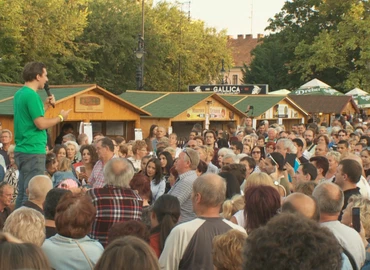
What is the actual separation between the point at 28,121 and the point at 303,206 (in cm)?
355

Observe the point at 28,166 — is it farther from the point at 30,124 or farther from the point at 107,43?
the point at 107,43

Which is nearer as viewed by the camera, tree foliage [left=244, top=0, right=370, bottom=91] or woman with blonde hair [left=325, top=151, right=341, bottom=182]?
woman with blonde hair [left=325, top=151, right=341, bottom=182]

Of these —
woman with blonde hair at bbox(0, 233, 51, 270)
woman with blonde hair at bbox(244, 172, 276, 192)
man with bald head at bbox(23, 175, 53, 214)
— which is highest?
woman with blonde hair at bbox(0, 233, 51, 270)

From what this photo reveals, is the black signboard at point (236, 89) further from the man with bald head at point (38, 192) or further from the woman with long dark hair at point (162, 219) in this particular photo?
the woman with long dark hair at point (162, 219)

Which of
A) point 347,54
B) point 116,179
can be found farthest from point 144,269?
point 347,54

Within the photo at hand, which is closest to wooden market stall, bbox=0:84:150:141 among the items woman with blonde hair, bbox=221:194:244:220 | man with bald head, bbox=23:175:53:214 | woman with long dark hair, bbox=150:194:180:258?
man with bald head, bbox=23:175:53:214

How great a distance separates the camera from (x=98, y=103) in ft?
78.0

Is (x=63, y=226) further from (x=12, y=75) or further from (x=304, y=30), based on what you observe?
(x=304, y=30)

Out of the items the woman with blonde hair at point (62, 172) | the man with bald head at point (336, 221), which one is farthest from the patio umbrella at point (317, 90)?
the man with bald head at point (336, 221)

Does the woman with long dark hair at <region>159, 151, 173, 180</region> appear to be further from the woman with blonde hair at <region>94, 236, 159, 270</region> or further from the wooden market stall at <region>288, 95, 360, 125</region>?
the wooden market stall at <region>288, 95, 360, 125</region>

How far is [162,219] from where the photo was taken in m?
6.57

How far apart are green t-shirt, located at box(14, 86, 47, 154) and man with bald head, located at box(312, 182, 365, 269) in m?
3.20

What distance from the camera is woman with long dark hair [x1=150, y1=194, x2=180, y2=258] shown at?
6.45 m

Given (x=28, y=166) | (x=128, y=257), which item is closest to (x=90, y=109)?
(x=28, y=166)
